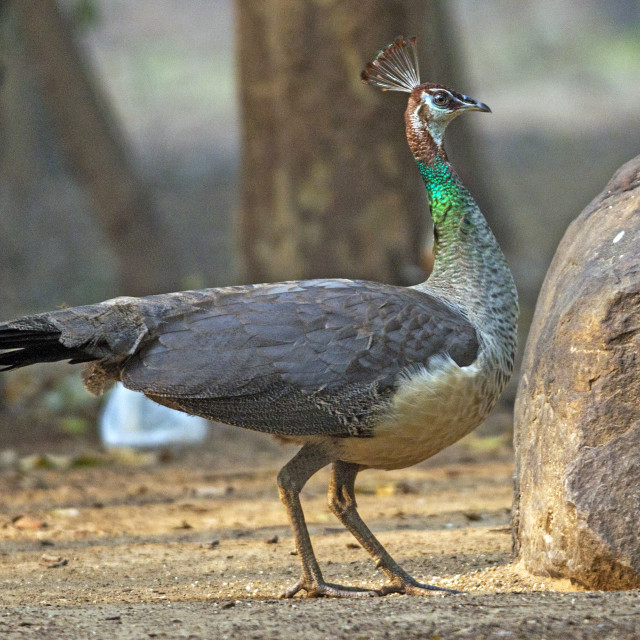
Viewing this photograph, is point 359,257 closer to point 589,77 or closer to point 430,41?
point 430,41

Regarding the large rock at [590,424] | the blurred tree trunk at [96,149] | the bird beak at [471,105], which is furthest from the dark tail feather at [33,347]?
the blurred tree trunk at [96,149]

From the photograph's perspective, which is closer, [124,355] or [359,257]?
[124,355]

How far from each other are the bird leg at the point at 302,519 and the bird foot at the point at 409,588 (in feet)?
0.19

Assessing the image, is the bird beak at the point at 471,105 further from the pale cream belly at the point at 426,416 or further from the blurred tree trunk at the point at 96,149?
the blurred tree trunk at the point at 96,149

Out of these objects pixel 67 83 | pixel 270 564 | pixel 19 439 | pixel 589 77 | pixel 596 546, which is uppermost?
pixel 589 77

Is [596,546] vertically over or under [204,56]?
under

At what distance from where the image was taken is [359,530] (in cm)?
454

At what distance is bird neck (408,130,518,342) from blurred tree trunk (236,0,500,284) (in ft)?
13.4

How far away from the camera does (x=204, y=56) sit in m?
23.0

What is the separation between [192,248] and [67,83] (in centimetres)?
546

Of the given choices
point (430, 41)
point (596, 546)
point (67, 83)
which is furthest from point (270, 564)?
point (67, 83)

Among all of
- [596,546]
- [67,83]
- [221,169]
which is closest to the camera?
[596,546]

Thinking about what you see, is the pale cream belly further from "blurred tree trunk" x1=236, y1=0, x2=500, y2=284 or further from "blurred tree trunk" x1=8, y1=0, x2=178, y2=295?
"blurred tree trunk" x1=8, y1=0, x2=178, y2=295

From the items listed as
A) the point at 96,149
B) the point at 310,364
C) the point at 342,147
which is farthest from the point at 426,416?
the point at 96,149
